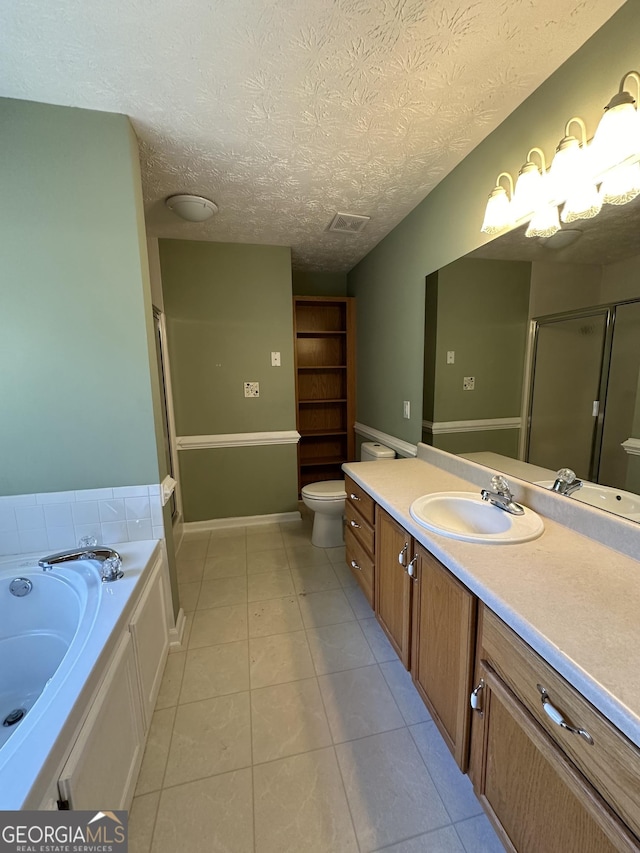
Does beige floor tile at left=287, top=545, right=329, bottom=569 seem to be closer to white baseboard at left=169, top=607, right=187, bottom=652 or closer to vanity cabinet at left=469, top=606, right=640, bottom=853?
white baseboard at left=169, top=607, right=187, bottom=652

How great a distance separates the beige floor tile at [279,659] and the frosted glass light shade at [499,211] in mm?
2104

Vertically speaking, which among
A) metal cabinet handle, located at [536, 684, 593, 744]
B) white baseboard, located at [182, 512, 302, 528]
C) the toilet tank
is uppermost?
the toilet tank

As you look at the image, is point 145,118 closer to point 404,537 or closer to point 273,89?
point 273,89

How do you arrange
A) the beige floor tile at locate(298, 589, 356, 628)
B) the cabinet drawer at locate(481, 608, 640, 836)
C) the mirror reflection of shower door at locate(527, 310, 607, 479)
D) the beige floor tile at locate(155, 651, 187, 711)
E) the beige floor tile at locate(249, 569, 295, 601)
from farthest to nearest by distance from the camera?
1. the beige floor tile at locate(249, 569, 295, 601)
2. the beige floor tile at locate(298, 589, 356, 628)
3. the beige floor tile at locate(155, 651, 187, 711)
4. the mirror reflection of shower door at locate(527, 310, 607, 479)
5. the cabinet drawer at locate(481, 608, 640, 836)

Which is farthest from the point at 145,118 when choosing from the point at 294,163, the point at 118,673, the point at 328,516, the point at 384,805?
the point at 384,805

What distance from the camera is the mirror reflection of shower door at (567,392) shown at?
1147mm

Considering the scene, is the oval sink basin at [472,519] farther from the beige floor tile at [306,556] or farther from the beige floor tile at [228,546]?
the beige floor tile at [228,546]

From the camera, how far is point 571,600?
2.59ft

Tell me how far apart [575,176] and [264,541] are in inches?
107

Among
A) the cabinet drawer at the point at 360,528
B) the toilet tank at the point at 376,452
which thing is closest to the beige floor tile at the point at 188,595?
the cabinet drawer at the point at 360,528

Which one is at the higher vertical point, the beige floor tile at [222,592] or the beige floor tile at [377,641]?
the beige floor tile at [222,592]

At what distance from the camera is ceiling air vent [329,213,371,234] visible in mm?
2208

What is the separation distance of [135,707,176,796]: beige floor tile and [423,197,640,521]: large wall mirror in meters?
1.70

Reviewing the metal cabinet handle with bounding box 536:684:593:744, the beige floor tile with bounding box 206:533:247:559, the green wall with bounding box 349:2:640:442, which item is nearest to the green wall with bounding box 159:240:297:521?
the beige floor tile with bounding box 206:533:247:559
